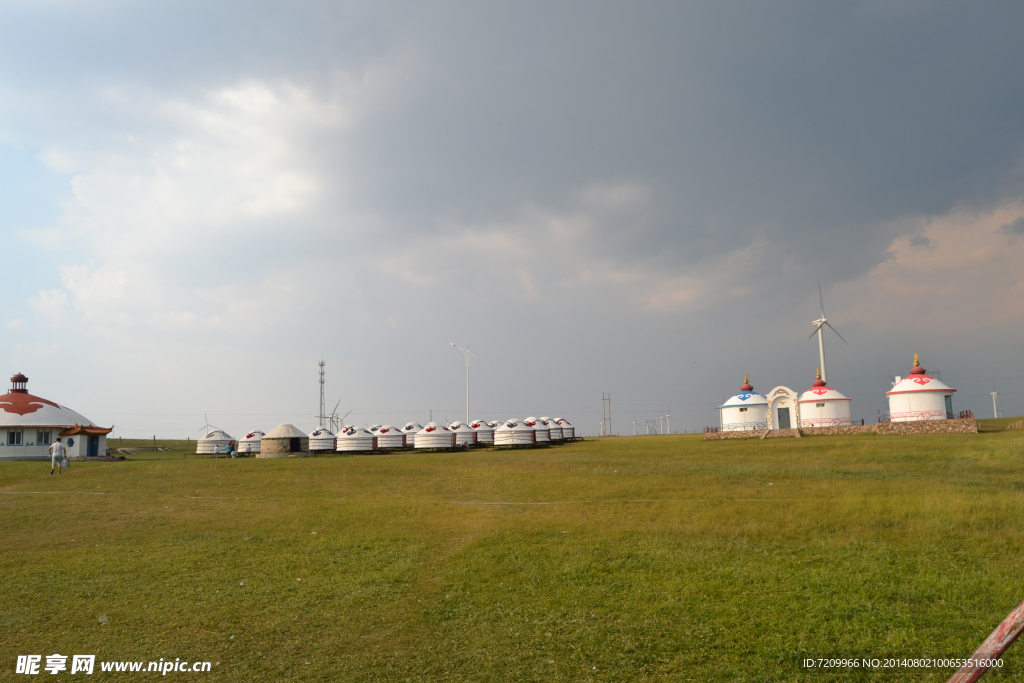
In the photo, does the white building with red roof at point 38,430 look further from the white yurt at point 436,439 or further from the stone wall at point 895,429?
the stone wall at point 895,429

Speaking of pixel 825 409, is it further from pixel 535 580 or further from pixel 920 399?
pixel 535 580

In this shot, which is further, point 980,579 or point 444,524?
point 444,524

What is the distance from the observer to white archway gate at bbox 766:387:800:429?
64.9m

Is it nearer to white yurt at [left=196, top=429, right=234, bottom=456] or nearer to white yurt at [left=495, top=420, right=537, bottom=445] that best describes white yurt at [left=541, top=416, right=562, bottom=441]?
white yurt at [left=495, top=420, right=537, bottom=445]

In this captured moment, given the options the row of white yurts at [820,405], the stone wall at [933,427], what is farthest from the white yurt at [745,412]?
the stone wall at [933,427]

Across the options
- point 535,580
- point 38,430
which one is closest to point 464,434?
point 38,430

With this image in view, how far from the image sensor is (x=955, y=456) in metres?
30.2

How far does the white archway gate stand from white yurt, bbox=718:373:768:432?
124cm

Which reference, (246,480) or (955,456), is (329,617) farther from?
(955,456)

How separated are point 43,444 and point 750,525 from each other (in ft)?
212

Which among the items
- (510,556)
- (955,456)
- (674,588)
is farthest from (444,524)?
(955,456)

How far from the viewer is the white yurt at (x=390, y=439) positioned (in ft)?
233

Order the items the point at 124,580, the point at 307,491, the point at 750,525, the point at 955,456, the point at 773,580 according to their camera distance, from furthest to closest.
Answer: the point at 955,456, the point at 307,491, the point at 750,525, the point at 124,580, the point at 773,580

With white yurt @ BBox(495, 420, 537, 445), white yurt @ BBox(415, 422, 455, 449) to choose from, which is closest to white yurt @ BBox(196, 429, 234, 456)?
white yurt @ BBox(415, 422, 455, 449)
